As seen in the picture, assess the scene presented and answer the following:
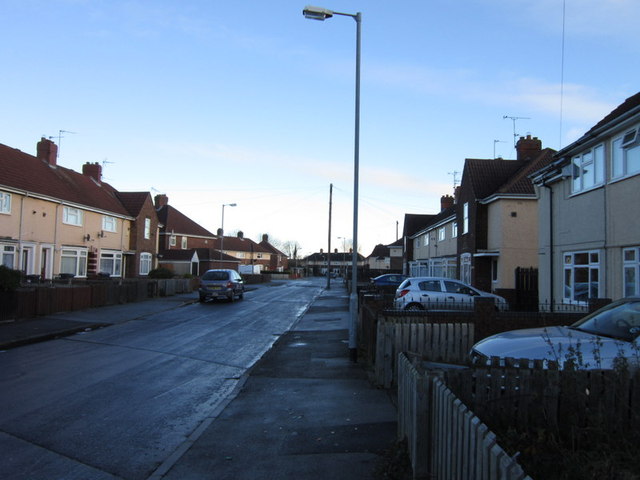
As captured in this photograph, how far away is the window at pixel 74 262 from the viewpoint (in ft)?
91.6

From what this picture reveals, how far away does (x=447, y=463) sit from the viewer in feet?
11.7

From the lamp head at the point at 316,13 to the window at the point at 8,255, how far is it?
62.2 ft

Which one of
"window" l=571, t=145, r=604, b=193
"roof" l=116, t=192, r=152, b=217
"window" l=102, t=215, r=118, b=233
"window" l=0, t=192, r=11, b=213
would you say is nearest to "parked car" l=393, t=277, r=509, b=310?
"window" l=571, t=145, r=604, b=193

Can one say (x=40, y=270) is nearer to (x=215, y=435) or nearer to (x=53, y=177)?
(x=53, y=177)

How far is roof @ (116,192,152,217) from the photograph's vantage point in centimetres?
3712

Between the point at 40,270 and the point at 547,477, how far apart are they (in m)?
27.6

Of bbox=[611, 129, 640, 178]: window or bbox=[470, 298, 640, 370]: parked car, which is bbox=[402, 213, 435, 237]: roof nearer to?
bbox=[611, 129, 640, 178]: window

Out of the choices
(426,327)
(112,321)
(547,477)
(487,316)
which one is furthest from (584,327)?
(112,321)

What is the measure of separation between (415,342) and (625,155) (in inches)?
307

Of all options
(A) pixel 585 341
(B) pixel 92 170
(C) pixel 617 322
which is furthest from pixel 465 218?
(B) pixel 92 170

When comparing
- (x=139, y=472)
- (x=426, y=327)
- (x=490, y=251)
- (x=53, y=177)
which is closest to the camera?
(x=139, y=472)

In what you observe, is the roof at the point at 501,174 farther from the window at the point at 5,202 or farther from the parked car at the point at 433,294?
the window at the point at 5,202

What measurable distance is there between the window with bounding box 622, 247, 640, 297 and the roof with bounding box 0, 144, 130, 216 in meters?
24.1

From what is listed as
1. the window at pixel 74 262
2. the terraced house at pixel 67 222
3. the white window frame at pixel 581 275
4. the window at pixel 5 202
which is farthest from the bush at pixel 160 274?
the white window frame at pixel 581 275
